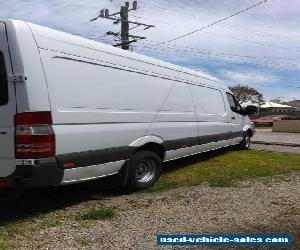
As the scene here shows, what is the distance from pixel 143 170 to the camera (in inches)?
314

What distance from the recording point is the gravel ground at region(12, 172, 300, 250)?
5160 mm

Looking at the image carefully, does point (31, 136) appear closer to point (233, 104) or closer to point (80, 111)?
point (80, 111)

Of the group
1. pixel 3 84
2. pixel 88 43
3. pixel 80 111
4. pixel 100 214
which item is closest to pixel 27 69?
pixel 3 84

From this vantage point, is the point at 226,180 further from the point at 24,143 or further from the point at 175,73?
the point at 24,143

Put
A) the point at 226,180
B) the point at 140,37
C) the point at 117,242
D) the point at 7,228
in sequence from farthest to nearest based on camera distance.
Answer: the point at 140,37 → the point at 226,180 → the point at 7,228 → the point at 117,242

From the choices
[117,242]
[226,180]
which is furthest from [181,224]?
[226,180]

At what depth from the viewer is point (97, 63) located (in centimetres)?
681

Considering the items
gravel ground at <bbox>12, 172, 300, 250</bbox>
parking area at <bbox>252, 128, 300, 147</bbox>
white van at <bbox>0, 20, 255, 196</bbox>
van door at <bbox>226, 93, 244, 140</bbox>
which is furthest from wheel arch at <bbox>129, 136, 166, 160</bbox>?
parking area at <bbox>252, 128, 300, 147</bbox>

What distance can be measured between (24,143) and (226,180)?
179 inches

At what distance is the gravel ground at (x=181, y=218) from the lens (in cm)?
516

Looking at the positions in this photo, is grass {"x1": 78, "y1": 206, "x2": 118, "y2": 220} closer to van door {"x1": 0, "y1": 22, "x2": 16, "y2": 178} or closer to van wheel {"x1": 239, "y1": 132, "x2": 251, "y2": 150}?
A: van door {"x1": 0, "y1": 22, "x2": 16, "y2": 178}

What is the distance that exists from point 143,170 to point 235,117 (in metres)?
5.46

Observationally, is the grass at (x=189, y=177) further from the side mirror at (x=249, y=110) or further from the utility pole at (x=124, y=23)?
the utility pole at (x=124, y=23)

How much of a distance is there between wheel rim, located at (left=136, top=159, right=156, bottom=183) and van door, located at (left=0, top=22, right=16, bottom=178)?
252 cm
